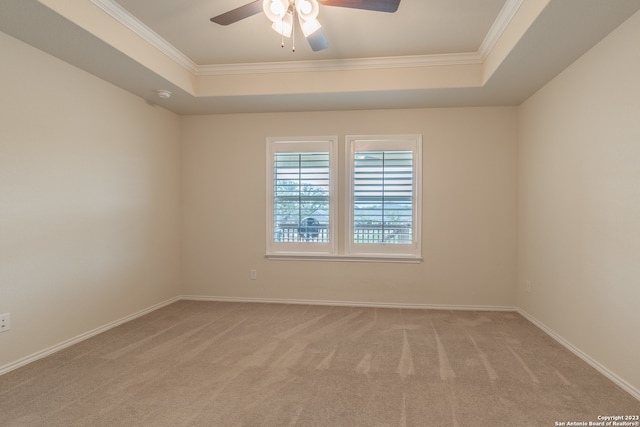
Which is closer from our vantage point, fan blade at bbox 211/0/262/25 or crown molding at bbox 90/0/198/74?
fan blade at bbox 211/0/262/25

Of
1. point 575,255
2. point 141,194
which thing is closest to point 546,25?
point 575,255

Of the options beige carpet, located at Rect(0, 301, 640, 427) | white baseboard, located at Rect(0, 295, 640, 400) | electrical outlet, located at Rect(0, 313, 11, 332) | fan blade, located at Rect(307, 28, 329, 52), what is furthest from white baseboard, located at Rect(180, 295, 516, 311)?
fan blade, located at Rect(307, 28, 329, 52)

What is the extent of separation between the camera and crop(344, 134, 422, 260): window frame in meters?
4.22

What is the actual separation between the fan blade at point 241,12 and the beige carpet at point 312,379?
8.16 ft

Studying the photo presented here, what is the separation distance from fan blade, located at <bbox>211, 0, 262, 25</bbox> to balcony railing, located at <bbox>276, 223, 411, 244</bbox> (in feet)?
8.46

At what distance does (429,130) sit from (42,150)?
3.85 meters

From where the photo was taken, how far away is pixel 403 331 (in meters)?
3.41

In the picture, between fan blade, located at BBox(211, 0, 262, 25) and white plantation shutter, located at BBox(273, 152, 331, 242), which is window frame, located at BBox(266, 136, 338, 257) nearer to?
white plantation shutter, located at BBox(273, 152, 331, 242)

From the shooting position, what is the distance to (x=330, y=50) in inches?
134

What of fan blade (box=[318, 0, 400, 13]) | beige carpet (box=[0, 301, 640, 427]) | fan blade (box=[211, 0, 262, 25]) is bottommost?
beige carpet (box=[0, 301, 640, 427])

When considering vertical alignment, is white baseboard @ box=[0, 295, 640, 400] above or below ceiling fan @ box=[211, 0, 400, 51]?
below

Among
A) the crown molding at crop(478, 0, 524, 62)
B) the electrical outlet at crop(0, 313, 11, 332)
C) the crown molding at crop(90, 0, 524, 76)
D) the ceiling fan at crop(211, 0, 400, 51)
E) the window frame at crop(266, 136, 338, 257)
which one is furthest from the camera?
the window frame at crop(266, 136, 338, 257)

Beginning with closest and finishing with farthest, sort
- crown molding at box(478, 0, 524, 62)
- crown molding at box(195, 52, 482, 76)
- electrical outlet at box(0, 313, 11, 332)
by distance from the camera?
electrical outlet at box(0, 313, 11, 332), crown molding at box(478, 0, 524, 62), crown molding at box(195, 52, 482, 76)

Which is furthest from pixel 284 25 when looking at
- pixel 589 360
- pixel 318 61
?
pixel 589 360
